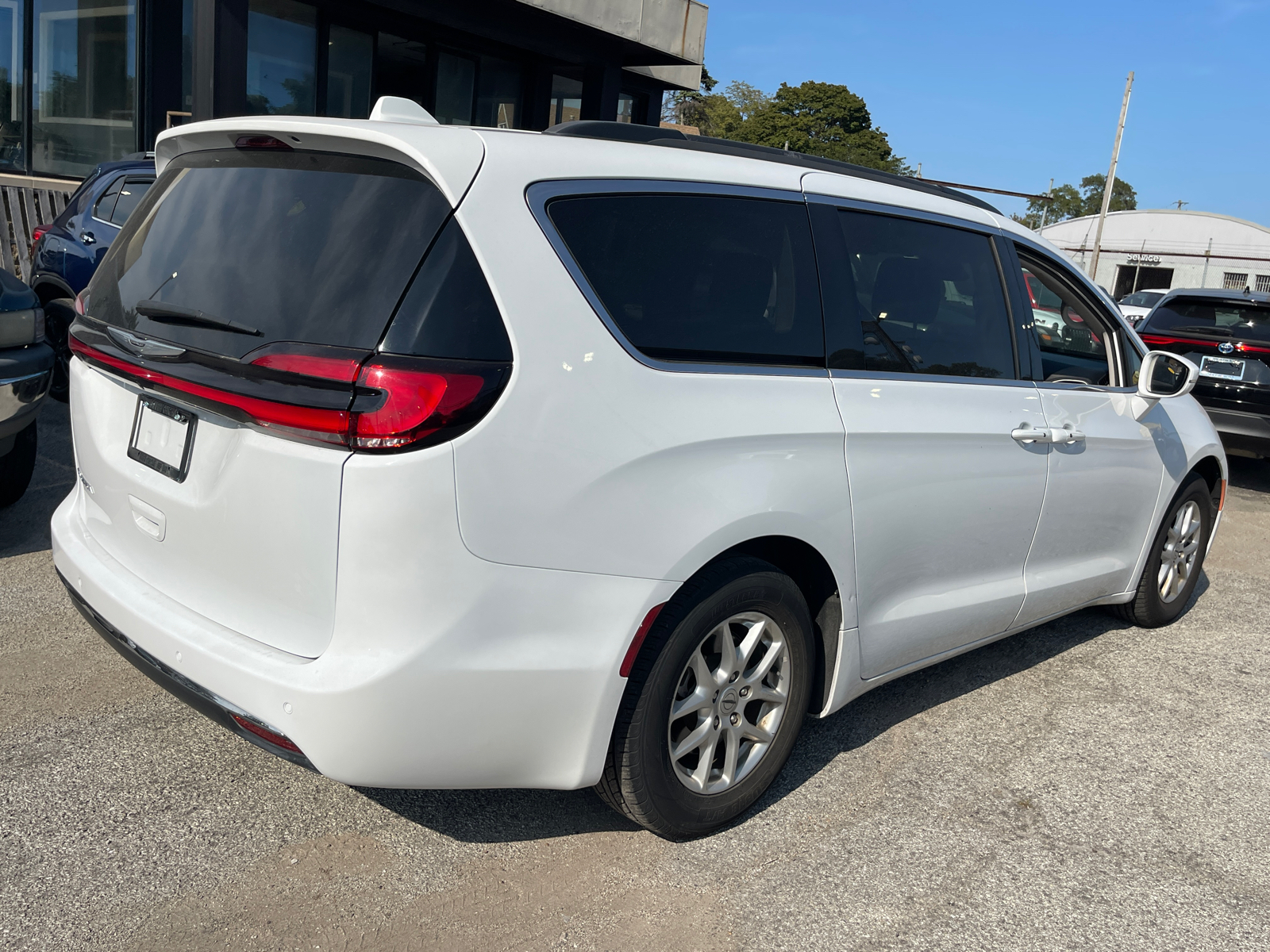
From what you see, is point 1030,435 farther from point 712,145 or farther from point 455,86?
point 455,86

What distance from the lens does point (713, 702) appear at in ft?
9.07

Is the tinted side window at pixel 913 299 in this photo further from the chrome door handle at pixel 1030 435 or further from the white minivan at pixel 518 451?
the chrome door handle at pixel 1030 435

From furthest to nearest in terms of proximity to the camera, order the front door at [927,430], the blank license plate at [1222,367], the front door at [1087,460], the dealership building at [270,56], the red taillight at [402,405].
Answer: the dealership building at [270,56] < the blank license plate at [1222,367] < the front door at [1087,460] < the front door at [927,430] < the red taillight at [402,405]

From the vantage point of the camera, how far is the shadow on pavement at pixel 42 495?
489 cm

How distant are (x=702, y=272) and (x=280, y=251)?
1.02 m

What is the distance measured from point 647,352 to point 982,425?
145cm

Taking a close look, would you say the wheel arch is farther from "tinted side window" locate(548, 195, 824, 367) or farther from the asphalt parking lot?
"tinted side window" locate(548, 195, 824, 367)

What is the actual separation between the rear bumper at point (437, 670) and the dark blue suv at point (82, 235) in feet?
18.6

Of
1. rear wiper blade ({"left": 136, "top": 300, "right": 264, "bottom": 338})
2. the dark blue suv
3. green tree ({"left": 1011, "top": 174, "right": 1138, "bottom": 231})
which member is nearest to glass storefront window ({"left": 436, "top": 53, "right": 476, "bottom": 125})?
the dark blue suv

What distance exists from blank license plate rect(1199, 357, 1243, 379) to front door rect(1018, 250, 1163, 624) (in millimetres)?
4647

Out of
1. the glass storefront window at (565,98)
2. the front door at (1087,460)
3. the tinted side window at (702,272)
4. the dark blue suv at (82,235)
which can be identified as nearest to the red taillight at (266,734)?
the tinted side window at (702,272)

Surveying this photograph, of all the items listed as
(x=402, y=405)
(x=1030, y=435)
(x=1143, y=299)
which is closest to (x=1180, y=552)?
(x=1030, y=435)

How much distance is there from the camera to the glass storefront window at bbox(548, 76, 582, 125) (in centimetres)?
1725

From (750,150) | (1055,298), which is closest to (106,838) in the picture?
(750,150)
